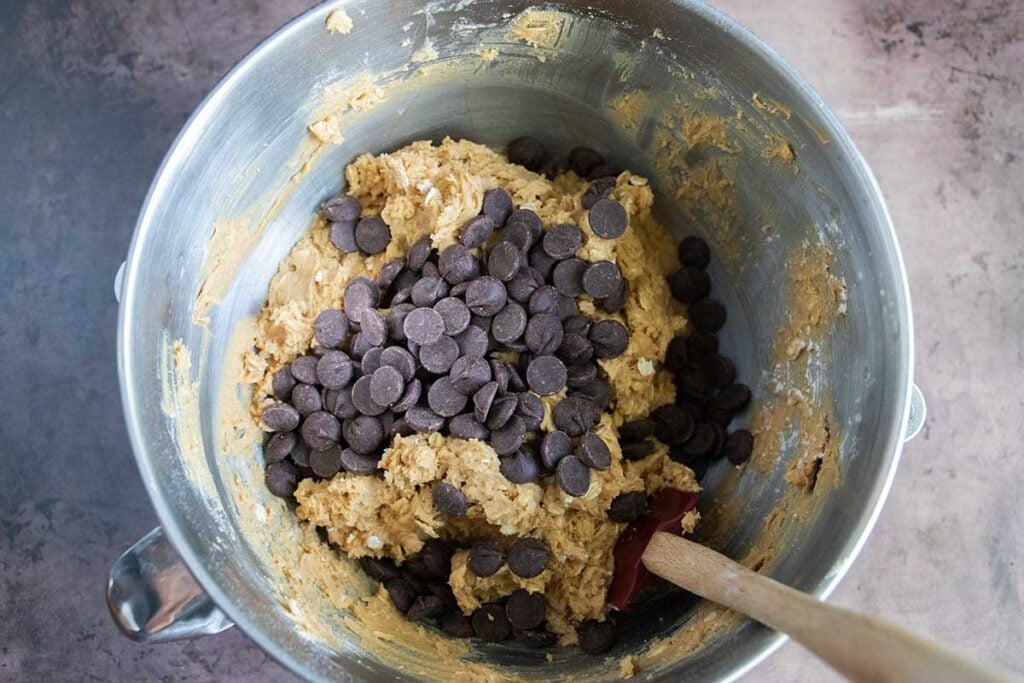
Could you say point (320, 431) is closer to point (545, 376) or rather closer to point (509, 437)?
point (509, 437)

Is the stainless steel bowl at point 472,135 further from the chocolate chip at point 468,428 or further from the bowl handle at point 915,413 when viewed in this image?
the chocolate chip at point 468,428

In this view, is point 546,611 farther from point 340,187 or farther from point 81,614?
point 81,614

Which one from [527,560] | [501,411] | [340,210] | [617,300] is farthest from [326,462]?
[617,300]

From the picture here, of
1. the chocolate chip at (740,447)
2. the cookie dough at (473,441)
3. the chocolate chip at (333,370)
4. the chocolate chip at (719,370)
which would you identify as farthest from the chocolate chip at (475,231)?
the chocolate chip at (740,447)

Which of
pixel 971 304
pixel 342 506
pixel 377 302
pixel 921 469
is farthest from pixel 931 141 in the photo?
pixel 342 506

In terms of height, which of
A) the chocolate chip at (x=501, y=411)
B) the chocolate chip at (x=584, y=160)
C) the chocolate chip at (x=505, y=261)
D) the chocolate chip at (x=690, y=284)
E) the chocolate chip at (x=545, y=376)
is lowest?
the chocolate chip at (x=501, y=411)
